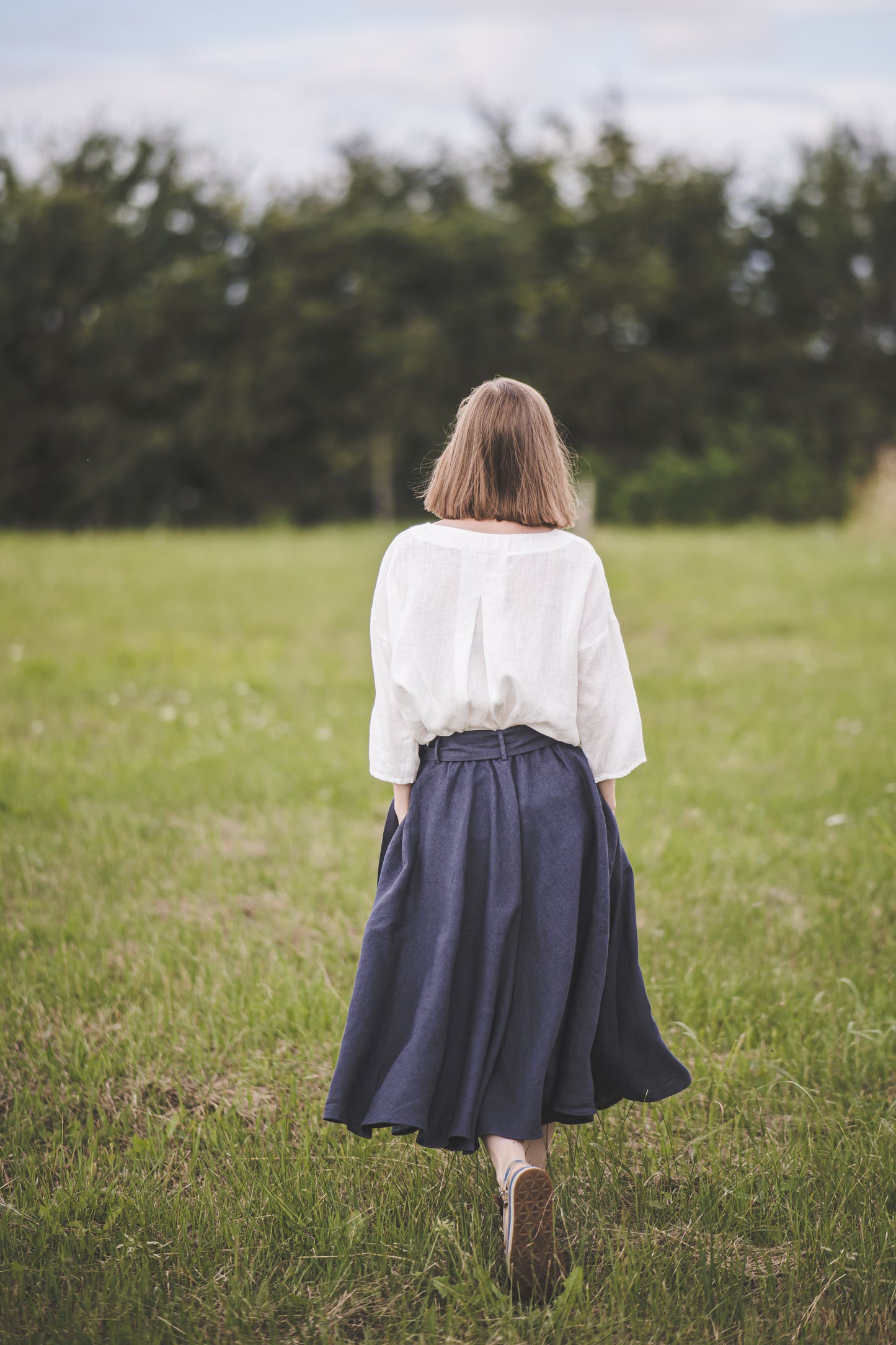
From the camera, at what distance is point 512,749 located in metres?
2.61

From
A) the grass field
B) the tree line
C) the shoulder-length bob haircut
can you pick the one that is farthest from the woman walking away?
the tree line

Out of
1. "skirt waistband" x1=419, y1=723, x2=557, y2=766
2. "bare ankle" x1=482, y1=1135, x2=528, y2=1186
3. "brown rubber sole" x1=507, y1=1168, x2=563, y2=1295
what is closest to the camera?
"brown rubber sole" x1=507, y1=1168, x2=563, y2=1295

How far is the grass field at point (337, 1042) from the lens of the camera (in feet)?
8.18

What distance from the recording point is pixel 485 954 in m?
2.52

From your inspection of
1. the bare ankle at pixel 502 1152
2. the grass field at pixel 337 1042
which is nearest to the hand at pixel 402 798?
the bare ankle at pixel 502 1152

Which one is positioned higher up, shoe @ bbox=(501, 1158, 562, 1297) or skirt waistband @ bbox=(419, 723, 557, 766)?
skirt waistband @ bbox=(419, 723, 557, 766)

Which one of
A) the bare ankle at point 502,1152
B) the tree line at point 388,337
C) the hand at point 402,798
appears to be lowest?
the bare ankle at point 502,1152

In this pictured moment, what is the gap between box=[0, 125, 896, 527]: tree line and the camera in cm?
2612

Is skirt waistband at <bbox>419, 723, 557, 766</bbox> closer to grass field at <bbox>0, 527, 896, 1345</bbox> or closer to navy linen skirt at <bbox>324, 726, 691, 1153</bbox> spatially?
navy linen skirt at <bbox>324, 726, 691, 1153</bbox>

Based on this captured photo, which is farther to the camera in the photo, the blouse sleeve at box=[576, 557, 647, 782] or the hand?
the hand

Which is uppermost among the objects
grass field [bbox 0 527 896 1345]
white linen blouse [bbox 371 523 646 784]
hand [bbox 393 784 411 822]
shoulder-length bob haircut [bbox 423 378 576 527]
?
shoulder-length bob haircut [bbox 423 378 576 527]

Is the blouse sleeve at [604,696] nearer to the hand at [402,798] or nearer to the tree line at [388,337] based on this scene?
the hand at [402,798]

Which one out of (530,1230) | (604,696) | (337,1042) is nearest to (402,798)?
(604,696)

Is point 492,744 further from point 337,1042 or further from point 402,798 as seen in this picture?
point 337,1042
